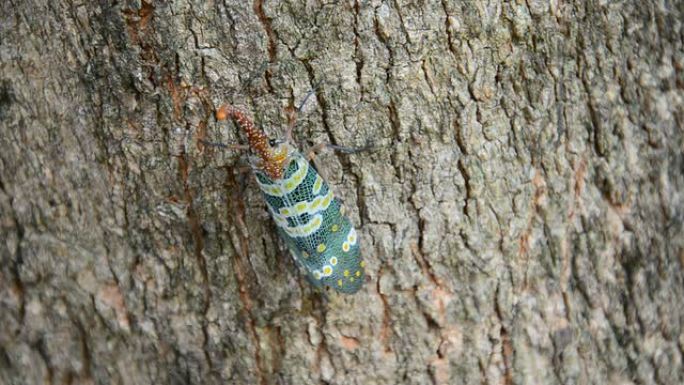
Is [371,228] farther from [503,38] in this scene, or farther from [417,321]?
[503,38]

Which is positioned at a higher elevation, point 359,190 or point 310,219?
A: point 359,190

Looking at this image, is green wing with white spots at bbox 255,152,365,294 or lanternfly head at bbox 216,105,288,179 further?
green wing with white spots at bbox 255,152,365,294

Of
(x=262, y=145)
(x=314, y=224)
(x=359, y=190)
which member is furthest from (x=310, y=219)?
(x=262, y=145)

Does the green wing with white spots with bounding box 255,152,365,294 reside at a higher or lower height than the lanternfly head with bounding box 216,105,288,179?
lower

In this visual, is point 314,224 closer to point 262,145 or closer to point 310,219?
point 310,219

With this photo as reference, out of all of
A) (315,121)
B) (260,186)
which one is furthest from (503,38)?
(260,186)
